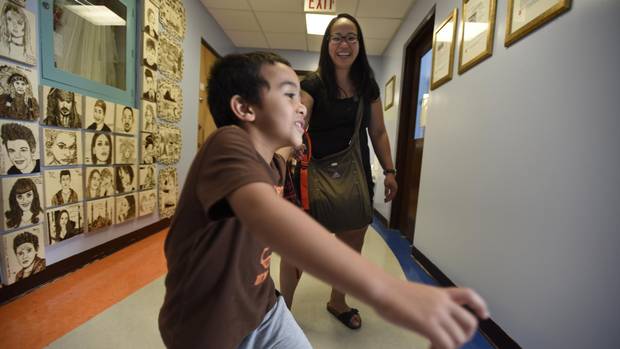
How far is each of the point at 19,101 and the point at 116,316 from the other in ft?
3.58

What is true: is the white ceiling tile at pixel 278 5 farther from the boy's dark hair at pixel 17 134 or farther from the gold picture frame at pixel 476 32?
the boy's dark hair at pixel 17 134

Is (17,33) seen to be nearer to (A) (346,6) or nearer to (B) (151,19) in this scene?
(B) (151,19)

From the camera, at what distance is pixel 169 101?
2818mm

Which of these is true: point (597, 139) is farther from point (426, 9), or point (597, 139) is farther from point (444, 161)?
point (426, 9)

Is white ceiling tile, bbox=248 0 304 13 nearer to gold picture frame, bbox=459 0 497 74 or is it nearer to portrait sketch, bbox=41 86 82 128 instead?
gold picture frame, bbox=459 0 497 74

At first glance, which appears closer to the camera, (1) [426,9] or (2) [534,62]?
(2) [534,62]

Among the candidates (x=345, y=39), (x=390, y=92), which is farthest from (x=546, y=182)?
(x=390, y=92)


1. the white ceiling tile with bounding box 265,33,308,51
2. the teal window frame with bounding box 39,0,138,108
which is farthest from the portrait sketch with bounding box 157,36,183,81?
the white ceiling tile with bounding box 265,33,308,51

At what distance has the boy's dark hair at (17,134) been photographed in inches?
55.0

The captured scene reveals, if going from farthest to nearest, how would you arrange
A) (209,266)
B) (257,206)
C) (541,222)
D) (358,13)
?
(358,13)
(541,222)
(209,266)
(257,206)

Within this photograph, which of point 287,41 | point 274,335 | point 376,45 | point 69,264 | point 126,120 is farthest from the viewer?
point 287,41

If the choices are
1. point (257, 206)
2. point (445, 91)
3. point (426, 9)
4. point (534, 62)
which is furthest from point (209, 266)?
point (426, 9)

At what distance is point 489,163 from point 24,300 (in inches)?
92.4

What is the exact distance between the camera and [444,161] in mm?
2117
